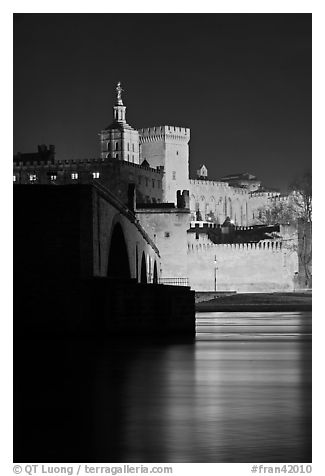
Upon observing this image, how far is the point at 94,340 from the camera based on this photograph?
603 inches

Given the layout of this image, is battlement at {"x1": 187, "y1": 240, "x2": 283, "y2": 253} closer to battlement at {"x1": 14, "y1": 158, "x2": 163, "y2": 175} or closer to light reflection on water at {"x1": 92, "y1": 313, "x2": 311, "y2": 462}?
battlement at {"x1": 14, "y1": 158, "x2": 163, "y2": 175}

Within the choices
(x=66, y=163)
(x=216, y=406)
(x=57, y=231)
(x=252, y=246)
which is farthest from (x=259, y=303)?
(x=216, y=406)

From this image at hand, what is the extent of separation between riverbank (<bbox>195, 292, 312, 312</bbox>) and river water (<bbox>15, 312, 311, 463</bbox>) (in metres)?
26.4

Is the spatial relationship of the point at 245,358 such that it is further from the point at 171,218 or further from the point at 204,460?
the point at 171,218

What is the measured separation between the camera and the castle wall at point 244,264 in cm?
5856

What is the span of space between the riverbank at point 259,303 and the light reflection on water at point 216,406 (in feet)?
85.0

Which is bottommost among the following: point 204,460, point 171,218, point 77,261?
point 204,460

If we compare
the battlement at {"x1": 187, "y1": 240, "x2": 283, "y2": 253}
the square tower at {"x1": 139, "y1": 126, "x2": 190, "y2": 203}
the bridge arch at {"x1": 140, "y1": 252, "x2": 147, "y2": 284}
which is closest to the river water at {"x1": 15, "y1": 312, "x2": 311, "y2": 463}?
the bridge arch at {"x1": 140, "y1": 252, "x2": 147, "y2": 284}

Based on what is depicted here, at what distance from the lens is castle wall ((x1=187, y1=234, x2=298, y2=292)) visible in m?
58.6

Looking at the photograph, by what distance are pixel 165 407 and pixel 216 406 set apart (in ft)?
1.15

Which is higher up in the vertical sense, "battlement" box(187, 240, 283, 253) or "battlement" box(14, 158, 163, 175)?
"battlement" box(14, 158, 163, 175)

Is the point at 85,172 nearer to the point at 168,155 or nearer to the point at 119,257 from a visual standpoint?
the point at 168,155

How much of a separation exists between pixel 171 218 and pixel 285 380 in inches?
1618

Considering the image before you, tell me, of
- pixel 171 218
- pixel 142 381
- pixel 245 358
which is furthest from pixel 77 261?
pixel 171 218
